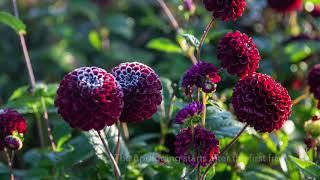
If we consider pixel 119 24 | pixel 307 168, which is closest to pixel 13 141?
pixel 307 168

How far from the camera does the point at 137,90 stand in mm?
2053

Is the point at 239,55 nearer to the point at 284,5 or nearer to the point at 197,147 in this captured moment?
the point at 197,147

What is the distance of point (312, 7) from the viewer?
13.1 ft

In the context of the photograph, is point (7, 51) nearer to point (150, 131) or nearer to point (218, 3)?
point (150, 131)

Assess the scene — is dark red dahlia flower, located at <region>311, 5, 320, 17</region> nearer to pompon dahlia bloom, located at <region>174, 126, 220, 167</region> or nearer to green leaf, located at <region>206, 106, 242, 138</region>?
green leaf, located at <region>206, 106, 242, 138</region>

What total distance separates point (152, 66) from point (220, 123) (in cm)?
183

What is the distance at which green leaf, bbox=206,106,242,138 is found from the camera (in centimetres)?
251

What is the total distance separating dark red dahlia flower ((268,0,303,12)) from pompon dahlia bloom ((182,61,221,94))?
1693mm

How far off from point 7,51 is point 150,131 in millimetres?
1971

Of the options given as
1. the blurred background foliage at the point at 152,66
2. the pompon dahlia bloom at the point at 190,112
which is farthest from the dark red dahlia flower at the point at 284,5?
the pompon dahlia bloom at the point at 190,112

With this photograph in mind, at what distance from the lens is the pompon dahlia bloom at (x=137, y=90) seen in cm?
205

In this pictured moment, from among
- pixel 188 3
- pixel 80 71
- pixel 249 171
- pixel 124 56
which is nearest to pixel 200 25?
pixel 124 56

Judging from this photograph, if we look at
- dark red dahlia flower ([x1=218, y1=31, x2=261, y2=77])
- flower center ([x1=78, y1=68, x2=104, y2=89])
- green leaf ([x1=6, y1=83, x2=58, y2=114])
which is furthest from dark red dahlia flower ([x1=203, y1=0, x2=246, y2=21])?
green leaf ([x1=6, y1=83, x2=58, y2=114])

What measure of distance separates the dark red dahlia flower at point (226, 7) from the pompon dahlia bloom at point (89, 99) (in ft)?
1.84
